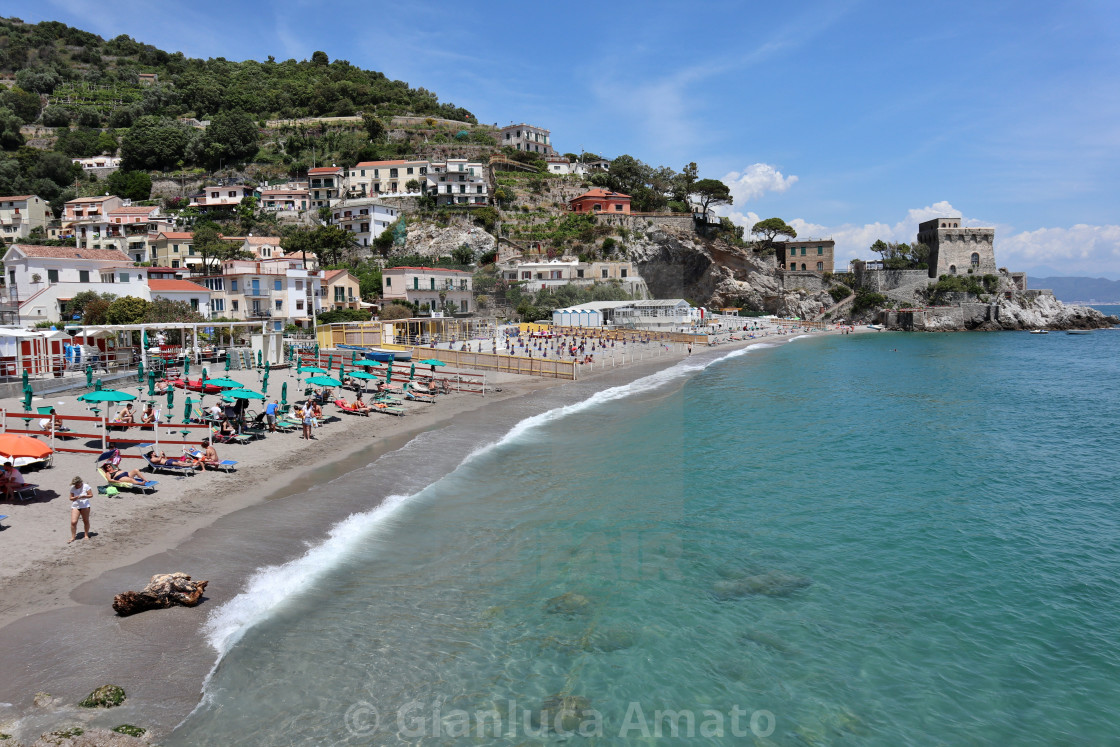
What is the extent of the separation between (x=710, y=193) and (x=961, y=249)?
39.0 meters

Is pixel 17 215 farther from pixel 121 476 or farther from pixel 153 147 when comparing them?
pixel 121 476

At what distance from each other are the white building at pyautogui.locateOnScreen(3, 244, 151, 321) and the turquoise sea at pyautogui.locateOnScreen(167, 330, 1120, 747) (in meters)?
38.2

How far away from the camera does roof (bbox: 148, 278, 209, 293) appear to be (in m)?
44.3

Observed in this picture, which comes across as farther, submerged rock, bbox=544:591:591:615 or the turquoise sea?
submerged rock, bbox=544:591:591:615

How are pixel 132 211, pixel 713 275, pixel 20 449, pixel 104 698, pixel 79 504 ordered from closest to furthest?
1. pixel 104 698
2. pixel 79 504
3. pixel 20 449
4. pixel 132 211
5. pixel 713 275

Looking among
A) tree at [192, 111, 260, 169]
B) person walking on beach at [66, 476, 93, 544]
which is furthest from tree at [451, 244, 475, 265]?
person walking on beach at [66, 476, 93, 544]

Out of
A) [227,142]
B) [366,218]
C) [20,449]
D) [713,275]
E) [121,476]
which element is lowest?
[121,476]

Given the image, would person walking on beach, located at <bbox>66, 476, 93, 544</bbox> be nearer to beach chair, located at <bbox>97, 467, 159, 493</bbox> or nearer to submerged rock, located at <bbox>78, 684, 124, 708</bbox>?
beach chair, located at <bbox>97, 467, 159, 493</bbox>

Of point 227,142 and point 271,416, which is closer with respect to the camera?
point 271,416

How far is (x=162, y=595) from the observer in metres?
8.57

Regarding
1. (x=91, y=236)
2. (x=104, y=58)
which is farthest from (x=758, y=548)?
(x=104, y=58)

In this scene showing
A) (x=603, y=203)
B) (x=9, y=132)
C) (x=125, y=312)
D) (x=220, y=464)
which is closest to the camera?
(x=220, y=464)

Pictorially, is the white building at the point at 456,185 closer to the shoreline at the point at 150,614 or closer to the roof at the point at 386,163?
the roof at the point at 386,163

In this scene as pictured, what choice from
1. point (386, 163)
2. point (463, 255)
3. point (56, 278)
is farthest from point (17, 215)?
point (463, 255)
